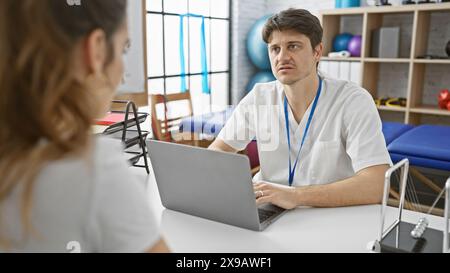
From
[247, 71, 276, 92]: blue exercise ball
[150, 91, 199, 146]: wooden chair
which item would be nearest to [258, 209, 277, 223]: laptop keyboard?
[150, 91, 199, 146]: wooden chair

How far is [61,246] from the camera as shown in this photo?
0.58 meters

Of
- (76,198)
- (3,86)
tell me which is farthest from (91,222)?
(3,86)

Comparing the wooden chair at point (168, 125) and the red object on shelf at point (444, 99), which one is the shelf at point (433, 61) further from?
the wooden chair at point (168, 125)

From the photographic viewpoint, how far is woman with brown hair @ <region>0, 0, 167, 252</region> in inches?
18.7

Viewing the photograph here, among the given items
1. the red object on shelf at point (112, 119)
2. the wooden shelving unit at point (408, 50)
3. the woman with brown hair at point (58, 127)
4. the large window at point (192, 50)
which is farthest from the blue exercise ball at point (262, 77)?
the woman with brown hair at point (58, 127)

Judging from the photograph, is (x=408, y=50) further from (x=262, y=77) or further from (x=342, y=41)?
(x=262, y=77)

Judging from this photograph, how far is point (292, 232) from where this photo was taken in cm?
109

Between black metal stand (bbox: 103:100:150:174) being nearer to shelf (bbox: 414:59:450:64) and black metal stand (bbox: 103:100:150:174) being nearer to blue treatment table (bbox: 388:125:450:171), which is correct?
blue treatment table (bbox: 388:125:450:171)

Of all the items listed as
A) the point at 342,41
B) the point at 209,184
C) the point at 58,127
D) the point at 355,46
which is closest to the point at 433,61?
the point at 355,46

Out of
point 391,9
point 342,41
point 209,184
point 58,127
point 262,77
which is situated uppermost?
point 391,9

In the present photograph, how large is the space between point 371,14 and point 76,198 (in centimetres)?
432

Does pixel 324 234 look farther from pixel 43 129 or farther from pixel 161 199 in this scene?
pixel 43 129

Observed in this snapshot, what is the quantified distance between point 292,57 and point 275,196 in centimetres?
67
